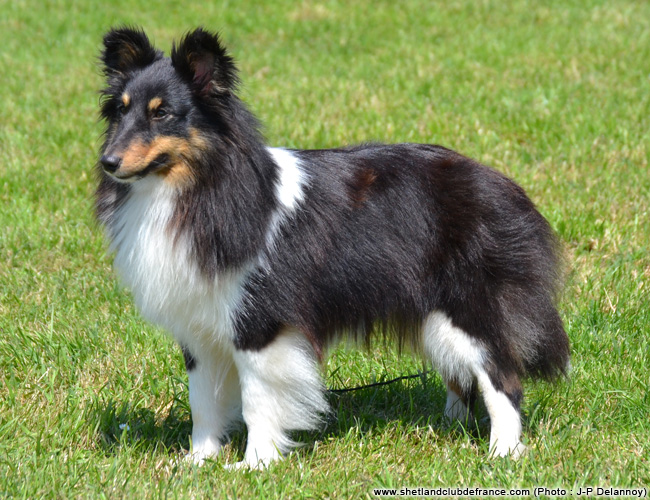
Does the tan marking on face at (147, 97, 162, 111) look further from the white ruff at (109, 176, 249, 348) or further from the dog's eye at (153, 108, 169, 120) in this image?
the white ruff at (109, 176, 249, 348)

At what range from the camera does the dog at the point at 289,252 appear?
11.5ft

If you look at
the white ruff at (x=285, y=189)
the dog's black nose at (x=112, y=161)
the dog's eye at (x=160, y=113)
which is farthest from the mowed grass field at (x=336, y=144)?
the dog's black nose at (x=112, y=161)

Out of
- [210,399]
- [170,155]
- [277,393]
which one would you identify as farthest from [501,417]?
[170,155]

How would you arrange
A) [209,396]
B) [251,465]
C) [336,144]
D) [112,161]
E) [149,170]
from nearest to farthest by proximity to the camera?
[112,161] < [149,170] < [251,465] < [209,396] < [336,144]

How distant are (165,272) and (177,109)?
0.69 meters

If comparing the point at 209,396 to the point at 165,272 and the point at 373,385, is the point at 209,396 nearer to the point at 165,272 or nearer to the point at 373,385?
the point at 165,272

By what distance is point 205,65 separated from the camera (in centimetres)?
347

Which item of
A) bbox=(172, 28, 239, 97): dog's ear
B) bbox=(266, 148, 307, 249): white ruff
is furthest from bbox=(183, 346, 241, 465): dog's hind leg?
bbox=(172, 28, 239, 97): dog's ear

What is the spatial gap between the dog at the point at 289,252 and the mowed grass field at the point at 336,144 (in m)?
0.26

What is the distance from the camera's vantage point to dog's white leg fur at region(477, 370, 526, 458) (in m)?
3.88

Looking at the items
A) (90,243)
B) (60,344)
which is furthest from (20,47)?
(60,344)

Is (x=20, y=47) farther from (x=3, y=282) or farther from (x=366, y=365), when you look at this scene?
(x=366, y=365)

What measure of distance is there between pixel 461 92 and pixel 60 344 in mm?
5537

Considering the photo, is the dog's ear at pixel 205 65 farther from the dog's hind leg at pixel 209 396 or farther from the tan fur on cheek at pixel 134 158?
the dog's hind leg at pixel 209 396
